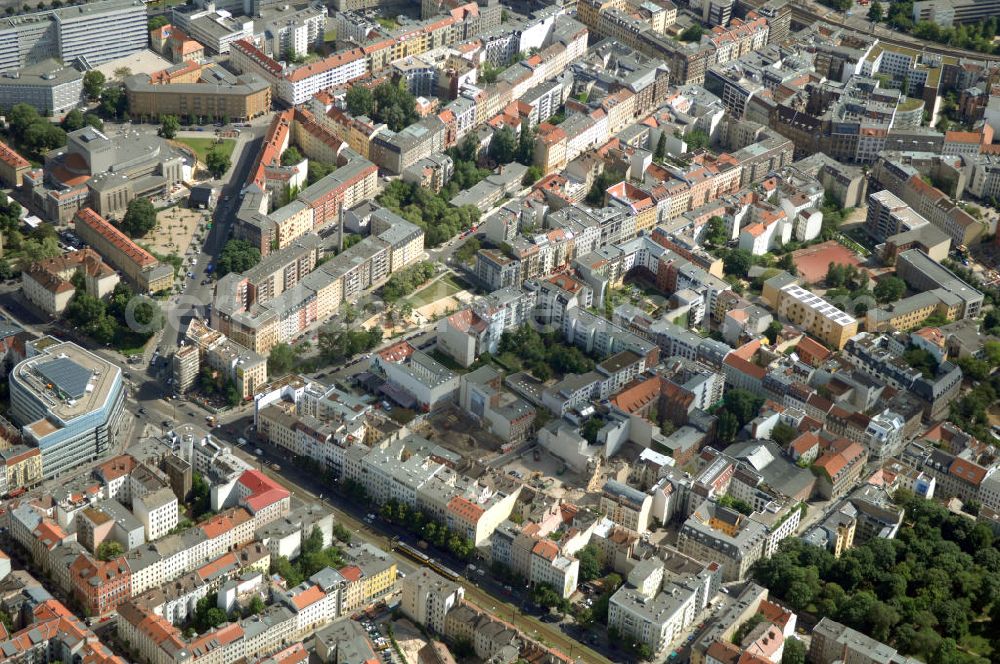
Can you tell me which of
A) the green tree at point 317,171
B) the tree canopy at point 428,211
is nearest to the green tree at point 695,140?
the tree canopy at point 428,211

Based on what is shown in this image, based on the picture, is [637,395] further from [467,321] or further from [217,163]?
[217,163]

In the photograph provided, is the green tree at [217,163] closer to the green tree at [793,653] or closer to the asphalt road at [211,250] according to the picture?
the asphalt road at [211,250]

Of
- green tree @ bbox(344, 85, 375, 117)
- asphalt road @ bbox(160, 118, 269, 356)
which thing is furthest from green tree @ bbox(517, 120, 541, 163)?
asphalt road @ bbox(160, 118, 269, 356)

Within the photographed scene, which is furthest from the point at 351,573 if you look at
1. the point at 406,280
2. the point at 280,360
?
the point at 406,280

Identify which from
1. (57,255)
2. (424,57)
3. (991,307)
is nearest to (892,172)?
(991,307)

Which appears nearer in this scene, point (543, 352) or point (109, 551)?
point (109, 551)

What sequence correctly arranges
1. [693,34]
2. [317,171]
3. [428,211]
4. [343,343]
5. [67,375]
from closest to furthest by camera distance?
[67,375] < [343,343] < [428,211] < [317,171] < [693,34]

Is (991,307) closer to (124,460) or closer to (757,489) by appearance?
(757,489)
